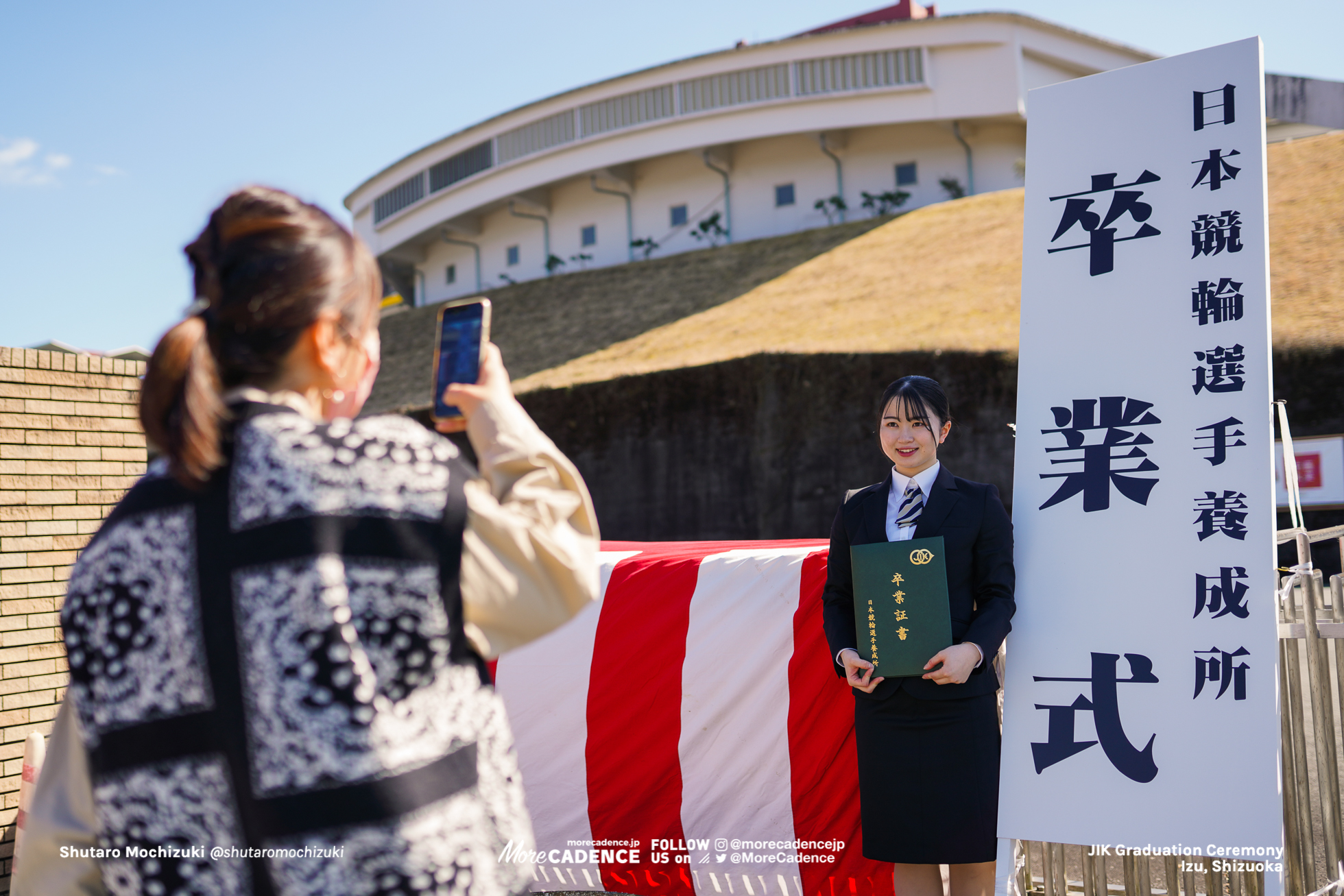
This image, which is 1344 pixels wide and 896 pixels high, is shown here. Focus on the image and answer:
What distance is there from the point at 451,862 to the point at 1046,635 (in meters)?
2.16

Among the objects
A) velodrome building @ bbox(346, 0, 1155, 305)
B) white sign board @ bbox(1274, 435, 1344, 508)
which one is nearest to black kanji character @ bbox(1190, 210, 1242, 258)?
white sign board @ bbox(1274, 435, 1344, 508)

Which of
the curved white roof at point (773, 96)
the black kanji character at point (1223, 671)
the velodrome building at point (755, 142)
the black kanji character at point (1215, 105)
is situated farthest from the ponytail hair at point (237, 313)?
the curved white roof at point (773, 96)

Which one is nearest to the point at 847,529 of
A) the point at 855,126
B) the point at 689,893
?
the point at 689,893

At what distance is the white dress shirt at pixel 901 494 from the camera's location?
2.79m

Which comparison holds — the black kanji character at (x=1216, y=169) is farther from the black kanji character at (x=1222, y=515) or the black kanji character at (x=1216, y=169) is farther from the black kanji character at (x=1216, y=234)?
the black kanji character at (x=1222, y=515)

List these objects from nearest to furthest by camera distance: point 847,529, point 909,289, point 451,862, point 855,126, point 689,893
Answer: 1. point 451,862
2. point 847,529
3. point 689,893
4. point 909,289
5. point 855,126

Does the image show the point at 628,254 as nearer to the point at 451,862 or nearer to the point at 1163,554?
the point at 1163,554

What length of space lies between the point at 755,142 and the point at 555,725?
69.5 ft

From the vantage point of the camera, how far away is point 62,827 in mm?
1121

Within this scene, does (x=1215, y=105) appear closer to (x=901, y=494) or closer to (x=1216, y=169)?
(x=1216, y=169)

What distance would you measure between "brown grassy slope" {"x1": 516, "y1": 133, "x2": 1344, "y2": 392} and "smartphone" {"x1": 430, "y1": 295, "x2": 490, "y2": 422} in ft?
32.6

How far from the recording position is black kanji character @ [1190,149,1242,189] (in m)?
2.75

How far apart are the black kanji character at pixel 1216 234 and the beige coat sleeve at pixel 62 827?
286 cm

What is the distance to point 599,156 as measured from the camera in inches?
953
